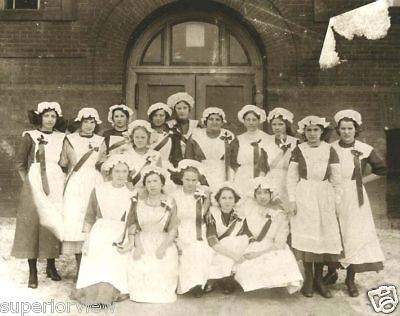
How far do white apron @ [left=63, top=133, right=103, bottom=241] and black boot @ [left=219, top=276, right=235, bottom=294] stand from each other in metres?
1.41

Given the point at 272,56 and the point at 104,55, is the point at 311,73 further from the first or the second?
the point at 104,55

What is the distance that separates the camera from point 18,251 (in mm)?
4957

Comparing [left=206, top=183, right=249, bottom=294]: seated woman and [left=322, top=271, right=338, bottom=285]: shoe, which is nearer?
[left=206, top=183, right=249, bottom=294]: seated woman

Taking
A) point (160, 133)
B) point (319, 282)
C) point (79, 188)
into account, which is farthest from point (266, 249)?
point (79, 188)

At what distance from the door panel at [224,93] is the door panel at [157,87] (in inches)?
6.2

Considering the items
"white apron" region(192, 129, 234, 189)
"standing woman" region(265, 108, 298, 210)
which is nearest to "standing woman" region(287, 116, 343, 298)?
"standing woman" region(265, 108, 298, 210)

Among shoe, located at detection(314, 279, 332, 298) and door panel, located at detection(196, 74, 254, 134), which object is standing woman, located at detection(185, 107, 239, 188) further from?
door panel, located at detection(196, 74, 254, 134)

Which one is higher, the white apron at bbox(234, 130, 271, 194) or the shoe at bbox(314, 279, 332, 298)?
the white apron at bbox(234, 130, 271, 194)

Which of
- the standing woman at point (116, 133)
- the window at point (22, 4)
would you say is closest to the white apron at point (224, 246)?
the standing woman at point (116, 133)

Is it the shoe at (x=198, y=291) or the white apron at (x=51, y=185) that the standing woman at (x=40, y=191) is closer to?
the white apron at (x=51, y=185)

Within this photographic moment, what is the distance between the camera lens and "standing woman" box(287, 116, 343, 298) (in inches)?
189

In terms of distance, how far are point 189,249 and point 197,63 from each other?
4175 millimetres

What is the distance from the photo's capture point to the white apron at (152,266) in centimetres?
450

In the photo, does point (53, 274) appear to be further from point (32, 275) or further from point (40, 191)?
point (40, 191)
